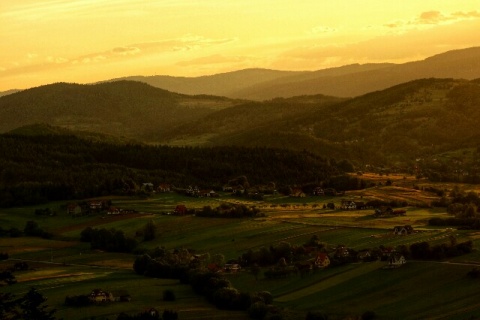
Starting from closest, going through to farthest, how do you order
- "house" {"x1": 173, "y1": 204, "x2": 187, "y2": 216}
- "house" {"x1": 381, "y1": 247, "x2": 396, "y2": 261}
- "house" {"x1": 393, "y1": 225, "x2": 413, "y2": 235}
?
1. "house" {"x1": 381, "y1": 247, "x2": 396, "y2": 261}
2. "house" {"x1": 393, "y1": 225, "x2": 413, "y2": 235}
3. "house" {"x1": 173, "y1": 204, "x2": 187, "y2": 216}

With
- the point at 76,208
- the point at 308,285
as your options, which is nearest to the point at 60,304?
the point at 308,285

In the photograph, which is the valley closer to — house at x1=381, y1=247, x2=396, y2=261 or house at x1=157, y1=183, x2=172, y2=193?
house at x1=381, y1=247, x2=396, y2=261

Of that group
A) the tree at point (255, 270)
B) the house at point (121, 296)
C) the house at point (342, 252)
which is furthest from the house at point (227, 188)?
the house at point (121, 296)

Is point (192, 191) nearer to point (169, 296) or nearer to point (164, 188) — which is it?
point (164, 188)

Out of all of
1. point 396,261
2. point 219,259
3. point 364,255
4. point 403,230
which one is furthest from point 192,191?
point 396,261

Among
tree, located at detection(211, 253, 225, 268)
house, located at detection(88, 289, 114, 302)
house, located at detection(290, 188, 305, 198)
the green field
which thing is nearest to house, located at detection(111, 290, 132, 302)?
house, located at detection(88, 289, 114, 302)

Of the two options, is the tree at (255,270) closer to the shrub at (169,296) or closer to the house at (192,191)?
the shrub at (169,296)
